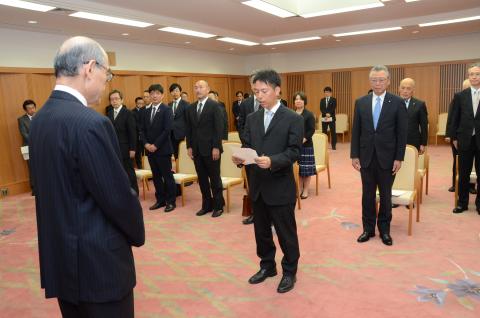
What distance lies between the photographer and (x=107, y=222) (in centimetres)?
130

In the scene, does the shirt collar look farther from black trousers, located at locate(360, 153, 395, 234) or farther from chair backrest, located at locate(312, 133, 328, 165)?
chair backrest, located at locate(312, 133, 328, 165)

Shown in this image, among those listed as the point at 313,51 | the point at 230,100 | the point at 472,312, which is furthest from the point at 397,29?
the point at 472,312

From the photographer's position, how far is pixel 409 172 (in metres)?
4.04

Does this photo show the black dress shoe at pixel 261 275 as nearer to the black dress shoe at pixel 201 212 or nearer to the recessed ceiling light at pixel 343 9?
the black dress shoe at pixel 201 212

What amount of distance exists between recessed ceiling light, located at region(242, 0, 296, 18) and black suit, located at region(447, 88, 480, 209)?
342 centimetres

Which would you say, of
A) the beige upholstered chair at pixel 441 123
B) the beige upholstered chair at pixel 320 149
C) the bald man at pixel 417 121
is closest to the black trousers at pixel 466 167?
the bald man at pixel 417 121

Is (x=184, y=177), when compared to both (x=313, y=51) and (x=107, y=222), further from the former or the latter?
(x=313, y=51)

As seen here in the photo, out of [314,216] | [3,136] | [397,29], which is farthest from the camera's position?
[397,29]

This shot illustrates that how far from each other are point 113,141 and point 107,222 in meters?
0.29

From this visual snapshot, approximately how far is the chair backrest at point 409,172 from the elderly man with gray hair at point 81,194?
3.45 metres

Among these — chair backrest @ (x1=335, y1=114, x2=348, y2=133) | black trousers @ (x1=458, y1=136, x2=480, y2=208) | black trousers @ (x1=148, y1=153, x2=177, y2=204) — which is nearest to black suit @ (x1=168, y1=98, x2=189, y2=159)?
black trousers @ (x1=148, y1=153, x2=177, y2=204)

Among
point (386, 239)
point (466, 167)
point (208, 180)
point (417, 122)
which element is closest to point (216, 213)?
point (208, 180)

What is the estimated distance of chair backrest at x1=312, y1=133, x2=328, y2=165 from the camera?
575 cm

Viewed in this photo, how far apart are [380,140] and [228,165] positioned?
7.60 feet
